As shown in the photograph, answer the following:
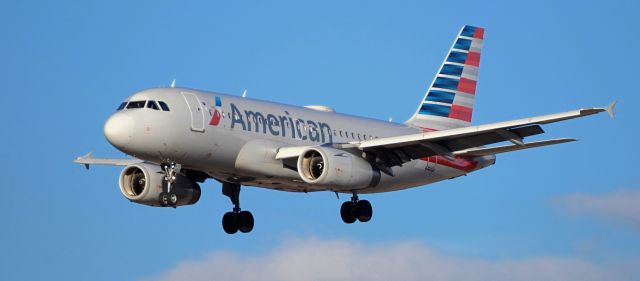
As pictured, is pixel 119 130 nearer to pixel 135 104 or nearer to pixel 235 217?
pixel 135 104

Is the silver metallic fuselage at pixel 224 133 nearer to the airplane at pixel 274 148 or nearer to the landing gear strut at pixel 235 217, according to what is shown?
the airplane at pixel 274 148

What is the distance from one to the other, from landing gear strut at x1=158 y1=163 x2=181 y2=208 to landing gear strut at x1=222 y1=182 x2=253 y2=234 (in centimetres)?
497

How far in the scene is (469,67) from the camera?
Answer: 231ft

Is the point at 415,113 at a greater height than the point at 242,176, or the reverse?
the point at 415,113

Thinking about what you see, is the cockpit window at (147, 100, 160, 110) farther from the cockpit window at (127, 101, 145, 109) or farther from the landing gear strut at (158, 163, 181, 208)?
the landing gear strut at (158, 163, 181, 208)

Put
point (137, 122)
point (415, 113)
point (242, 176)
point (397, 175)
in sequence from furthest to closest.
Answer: point (415, 113) < point (397, 175) < point (242, 176) < point (137, 122)

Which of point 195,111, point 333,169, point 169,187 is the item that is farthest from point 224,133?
point 333,169

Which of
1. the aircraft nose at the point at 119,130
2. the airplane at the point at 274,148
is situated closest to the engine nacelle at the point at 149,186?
the airplane at the point at 274,148

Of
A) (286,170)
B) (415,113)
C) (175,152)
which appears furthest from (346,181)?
(415,113)

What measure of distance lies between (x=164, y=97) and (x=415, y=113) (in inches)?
Result: 645

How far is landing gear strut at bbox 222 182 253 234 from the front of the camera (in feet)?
204

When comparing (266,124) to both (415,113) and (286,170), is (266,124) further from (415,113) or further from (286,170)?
(415,113)

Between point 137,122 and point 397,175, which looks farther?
point 397,175

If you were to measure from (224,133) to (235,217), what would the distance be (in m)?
7.82
